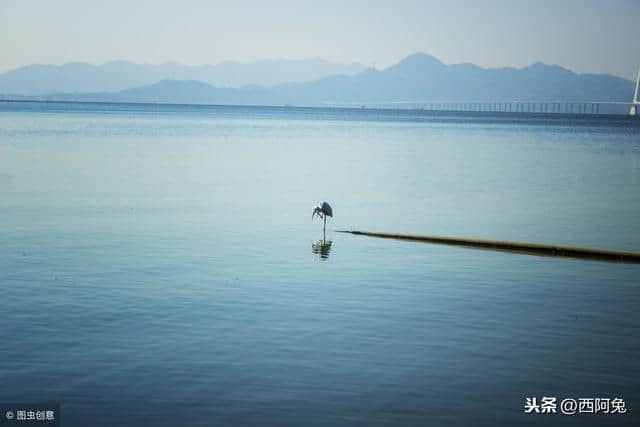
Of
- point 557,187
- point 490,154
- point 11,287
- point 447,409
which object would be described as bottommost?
point 447,409

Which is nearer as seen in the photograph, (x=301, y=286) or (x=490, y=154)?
(x=301, y=286)

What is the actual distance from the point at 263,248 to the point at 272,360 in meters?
10.00

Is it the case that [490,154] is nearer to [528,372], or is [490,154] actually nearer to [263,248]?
[263,248]

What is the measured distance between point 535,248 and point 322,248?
5.90 metres

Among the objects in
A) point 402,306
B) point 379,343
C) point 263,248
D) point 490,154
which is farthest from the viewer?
point 490,154

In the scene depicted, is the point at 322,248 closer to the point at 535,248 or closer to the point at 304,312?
the point at 535,248

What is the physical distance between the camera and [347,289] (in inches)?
712

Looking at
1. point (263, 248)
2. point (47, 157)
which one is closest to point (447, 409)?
point (263, 248)

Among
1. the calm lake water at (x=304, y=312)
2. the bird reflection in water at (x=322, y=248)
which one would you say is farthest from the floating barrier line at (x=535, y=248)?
the bird reflection in water at (x=322, y=248)

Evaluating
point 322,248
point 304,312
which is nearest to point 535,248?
point 322,248

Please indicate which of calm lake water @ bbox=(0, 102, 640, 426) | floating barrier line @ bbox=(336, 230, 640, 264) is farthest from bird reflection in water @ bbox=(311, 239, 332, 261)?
floating barrier line @ bbox=(336, 230, 640, 264)

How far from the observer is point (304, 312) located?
52.5 feet

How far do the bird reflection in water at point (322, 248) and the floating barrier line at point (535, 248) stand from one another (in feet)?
5.91

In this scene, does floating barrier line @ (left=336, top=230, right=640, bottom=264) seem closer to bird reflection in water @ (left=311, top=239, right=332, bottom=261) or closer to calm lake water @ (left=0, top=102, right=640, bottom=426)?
calm lake water @ (left=0, top=102, right=640, bottom=426)
